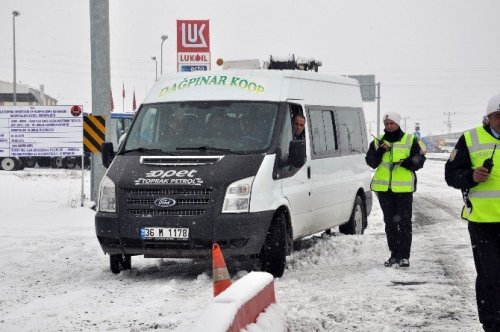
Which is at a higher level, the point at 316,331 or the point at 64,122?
the point at 64,122

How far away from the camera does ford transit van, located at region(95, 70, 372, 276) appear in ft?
29.4

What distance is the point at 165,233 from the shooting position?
9.05m

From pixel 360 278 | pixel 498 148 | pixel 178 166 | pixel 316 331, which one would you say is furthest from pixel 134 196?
pixel 498 148

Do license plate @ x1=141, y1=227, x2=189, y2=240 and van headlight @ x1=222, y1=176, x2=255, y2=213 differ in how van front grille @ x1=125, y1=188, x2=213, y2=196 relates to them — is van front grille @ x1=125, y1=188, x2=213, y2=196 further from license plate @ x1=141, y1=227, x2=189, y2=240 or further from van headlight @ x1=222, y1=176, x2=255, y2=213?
license plate @ x1=141, y1=227, x2=189, y2=240

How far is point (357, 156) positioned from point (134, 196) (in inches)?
188

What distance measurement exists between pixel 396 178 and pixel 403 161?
0.21 metres

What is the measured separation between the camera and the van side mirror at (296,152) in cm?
951

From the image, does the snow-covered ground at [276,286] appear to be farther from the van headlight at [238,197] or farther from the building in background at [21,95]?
the building in background at [21,95]

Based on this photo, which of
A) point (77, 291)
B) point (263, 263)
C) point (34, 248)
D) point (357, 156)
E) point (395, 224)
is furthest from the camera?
point (357, 156)

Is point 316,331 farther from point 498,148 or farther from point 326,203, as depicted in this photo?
point 326,203

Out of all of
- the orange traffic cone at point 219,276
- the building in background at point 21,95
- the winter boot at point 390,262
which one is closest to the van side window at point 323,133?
the winter boot at point 390,262

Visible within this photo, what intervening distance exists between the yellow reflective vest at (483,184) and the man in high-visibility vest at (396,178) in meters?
3.73

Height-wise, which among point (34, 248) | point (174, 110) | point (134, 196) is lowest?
point (34, 248)

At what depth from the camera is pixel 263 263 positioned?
9250 millimetres
